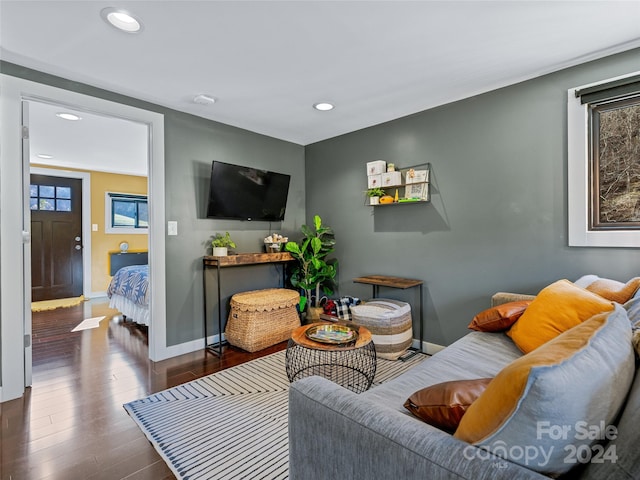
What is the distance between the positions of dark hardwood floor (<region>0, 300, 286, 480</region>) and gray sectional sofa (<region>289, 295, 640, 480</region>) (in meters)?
1.05

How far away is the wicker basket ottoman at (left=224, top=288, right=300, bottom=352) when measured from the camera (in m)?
3.18

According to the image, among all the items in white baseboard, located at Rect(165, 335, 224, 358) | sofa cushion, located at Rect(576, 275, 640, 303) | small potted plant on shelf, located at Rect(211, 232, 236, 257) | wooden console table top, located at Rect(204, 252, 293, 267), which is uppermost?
small potted plant on shelf, located at Rect(211, 232, 236, 257)

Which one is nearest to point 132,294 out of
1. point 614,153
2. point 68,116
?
point 68,116

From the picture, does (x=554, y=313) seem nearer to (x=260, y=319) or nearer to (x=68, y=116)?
(x=260, y=319)

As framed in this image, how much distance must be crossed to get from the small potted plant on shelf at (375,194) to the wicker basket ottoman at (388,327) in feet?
Answer: 3.60

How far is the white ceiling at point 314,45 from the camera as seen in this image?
178cm

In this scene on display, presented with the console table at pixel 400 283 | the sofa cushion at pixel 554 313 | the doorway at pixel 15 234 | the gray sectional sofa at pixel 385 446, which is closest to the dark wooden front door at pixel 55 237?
the doorway at pixel 15 234

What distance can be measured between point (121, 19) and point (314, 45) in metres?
1.12

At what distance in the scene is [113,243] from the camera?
6133 millimetres

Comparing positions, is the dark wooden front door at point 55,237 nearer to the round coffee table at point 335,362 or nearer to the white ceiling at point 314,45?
the white ceiling at point 314,45

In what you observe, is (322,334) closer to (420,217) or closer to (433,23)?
(420,217)

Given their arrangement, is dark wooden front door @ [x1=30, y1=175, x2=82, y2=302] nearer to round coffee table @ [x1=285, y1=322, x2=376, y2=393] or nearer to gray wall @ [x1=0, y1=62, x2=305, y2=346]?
gray wall @ [x1=0, y1=62, x2=305, y2=346]

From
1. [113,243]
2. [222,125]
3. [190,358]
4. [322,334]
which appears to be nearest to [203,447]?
[322,334]

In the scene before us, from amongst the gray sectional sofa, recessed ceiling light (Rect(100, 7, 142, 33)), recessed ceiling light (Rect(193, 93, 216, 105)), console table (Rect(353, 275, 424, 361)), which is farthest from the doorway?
console table (Rect(353, 275, 424, 361))
